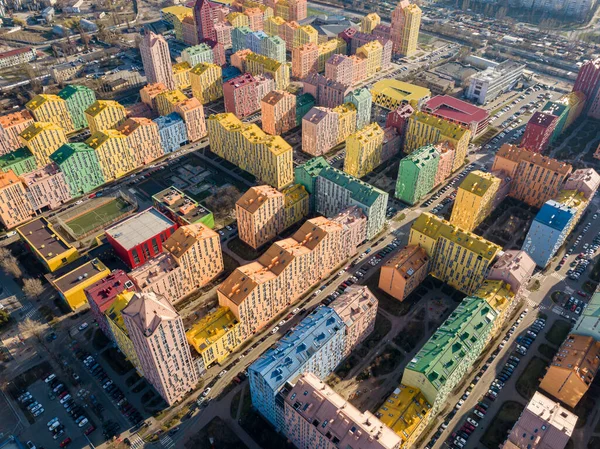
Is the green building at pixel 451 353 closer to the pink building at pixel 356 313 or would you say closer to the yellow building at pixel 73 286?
the pink building at pixel 356 313

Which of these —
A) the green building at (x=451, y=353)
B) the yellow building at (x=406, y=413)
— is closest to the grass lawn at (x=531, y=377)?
the green building at (x=451, y=353)

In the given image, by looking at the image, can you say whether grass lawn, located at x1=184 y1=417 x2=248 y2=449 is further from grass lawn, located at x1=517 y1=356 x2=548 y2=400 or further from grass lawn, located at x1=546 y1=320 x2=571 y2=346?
grass lawn, located at x1=546 y1=320 x2=571 y2=346

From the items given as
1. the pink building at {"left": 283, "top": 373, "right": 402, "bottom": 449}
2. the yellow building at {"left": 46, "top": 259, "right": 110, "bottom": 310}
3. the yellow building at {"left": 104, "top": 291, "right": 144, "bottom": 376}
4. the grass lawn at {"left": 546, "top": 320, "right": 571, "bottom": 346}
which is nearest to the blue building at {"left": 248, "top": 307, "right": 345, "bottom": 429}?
the pink building at {"left": 283, "top": 373, "right": 402, "bottom": 449}

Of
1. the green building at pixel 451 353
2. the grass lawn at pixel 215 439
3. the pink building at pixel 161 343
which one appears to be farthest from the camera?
the grass lawn at pixel 215 439

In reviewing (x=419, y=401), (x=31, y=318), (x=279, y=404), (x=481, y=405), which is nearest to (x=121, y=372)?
(x=31, y=318)

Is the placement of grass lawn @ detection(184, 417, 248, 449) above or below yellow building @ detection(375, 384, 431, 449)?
below

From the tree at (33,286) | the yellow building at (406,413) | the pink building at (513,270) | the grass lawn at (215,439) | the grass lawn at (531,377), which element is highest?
the pink building at (513,270)

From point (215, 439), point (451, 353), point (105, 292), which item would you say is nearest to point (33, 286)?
point (105, 292)
